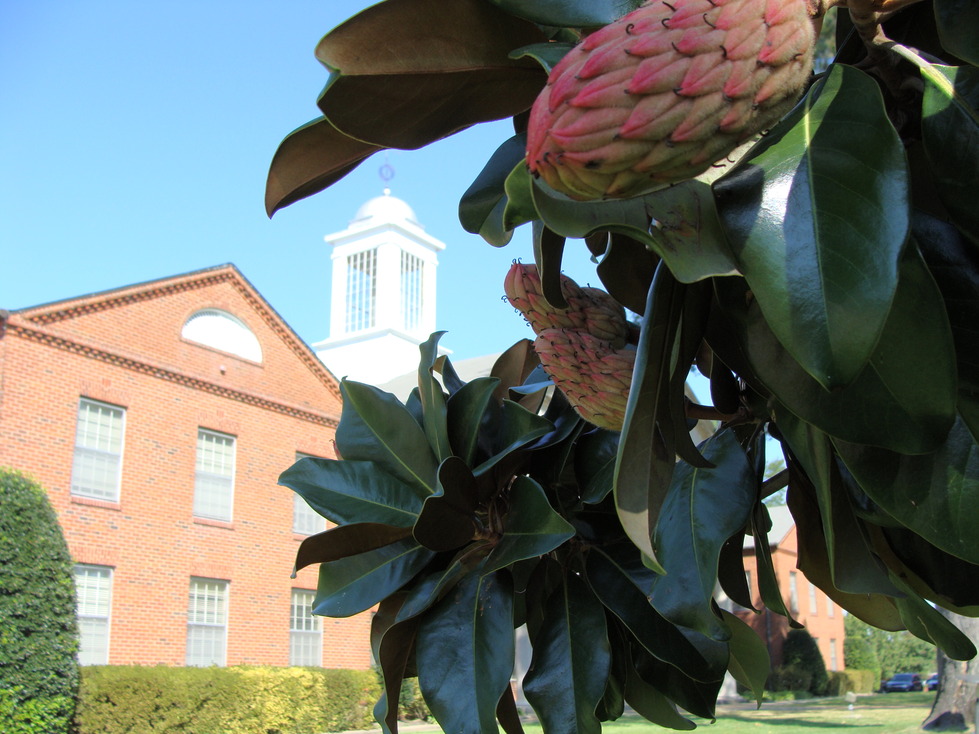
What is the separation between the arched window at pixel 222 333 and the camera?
21.6 meters

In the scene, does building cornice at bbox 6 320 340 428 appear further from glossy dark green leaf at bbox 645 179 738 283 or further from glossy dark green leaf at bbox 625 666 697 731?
glossy dark green leaf at bbox 645 179 738 283

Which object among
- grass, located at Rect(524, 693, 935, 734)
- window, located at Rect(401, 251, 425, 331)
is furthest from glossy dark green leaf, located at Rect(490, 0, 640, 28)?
window, located at Rect(401, 251, 425, 331)

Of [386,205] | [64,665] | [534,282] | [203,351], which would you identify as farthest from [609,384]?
[386,205]

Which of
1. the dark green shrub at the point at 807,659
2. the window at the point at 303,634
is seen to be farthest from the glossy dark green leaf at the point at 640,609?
the dark green shrub at the point at 807,659

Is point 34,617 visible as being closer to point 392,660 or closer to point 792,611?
point 392,660

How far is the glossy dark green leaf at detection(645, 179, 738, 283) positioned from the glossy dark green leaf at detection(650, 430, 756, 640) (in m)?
0.33

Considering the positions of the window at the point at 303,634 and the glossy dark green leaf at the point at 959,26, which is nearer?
the glossy dark green leaf at the point at 959,26

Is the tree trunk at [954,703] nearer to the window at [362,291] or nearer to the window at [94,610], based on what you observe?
the window at [94,610]

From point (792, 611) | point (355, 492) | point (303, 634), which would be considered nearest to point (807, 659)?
point (792, 611)

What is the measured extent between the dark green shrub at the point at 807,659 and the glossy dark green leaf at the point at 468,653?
37.9 metres

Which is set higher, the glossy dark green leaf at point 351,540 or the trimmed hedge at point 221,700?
the glossy dark green leaf at point 351,540

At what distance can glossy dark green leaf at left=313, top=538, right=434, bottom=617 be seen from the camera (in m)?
1.15

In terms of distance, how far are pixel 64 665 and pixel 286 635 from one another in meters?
7.61

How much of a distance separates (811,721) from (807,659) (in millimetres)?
16955
